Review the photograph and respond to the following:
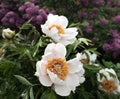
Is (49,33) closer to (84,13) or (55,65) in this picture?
(55,65)

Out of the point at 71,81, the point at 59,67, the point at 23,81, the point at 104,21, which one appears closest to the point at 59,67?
the point at 59,67

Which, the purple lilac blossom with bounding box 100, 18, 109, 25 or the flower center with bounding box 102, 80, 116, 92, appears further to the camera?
the purple lilac blossom with bounding box 100, 18, 109, 25

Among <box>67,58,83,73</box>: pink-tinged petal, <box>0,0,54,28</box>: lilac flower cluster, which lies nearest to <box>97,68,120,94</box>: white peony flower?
<box>67,58,83,73</box>: pink-tinged petal

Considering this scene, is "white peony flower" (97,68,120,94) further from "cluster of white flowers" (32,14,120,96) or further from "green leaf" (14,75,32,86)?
"green leaf" (14,75,32,86)

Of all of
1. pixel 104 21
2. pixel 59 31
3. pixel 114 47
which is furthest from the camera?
pixel 104 21

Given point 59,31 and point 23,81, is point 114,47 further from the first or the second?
point 23,81
